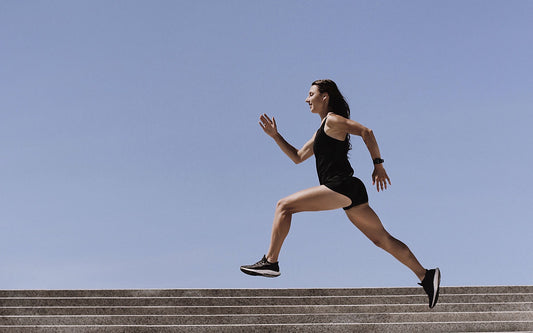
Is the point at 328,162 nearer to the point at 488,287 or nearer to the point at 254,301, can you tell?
the point at 254,301

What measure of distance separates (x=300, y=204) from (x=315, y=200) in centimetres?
15

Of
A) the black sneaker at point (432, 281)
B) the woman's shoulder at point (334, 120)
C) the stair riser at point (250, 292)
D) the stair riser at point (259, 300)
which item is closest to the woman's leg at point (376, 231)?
the black sneaker at point (432, 281)

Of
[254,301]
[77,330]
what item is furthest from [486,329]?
[77,330]

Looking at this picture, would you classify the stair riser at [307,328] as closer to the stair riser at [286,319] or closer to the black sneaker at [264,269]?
the stair riser at [286,319]

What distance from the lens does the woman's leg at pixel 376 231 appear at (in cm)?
672

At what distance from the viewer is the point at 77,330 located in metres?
6.95

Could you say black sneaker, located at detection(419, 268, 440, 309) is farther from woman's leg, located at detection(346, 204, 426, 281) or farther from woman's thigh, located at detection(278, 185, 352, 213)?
woman's thigh, located at detection(278, 185, 352, 213)

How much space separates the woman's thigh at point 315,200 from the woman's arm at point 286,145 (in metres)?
0.70

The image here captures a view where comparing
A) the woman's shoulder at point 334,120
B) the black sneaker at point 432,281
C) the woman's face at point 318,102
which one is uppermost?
the woman's face at point 318,102

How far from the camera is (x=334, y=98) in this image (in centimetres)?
714

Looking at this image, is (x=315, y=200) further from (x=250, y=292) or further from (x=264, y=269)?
(x=250, y=292)

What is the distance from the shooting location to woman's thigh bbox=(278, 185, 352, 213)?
6.58m

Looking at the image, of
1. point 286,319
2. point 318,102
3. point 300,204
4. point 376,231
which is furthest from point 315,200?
point 286,319

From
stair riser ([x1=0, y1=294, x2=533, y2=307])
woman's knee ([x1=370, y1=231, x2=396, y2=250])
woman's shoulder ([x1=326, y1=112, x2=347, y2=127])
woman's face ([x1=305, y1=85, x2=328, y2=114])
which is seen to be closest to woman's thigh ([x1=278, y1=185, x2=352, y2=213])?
woman's knee ([x1=370, y1=231, x2=396, y2=250])
